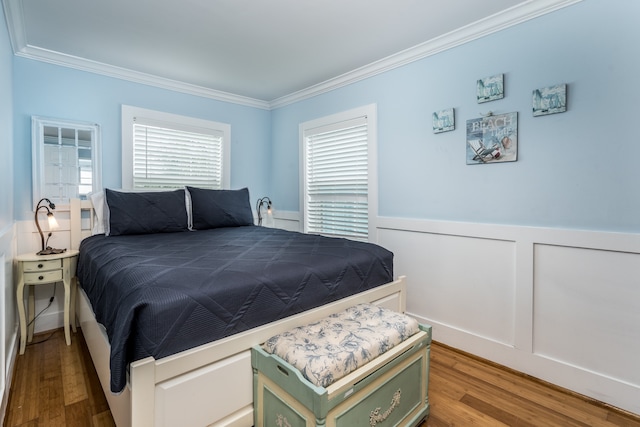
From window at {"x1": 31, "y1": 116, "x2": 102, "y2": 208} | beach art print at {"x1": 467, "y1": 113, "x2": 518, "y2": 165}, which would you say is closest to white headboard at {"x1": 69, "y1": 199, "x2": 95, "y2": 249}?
window at {"x1": 31, "y1": 116, "x2": 102, "y2": 208}

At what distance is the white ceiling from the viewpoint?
1994mm

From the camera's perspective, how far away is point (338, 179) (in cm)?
332

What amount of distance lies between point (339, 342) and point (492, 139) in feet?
5.74

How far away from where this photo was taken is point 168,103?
3283mm

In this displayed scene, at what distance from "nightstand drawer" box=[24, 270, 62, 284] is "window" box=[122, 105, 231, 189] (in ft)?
3.31

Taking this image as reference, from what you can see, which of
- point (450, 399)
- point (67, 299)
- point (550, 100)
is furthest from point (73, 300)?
point (550, 100)

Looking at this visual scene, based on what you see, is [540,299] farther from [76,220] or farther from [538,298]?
[76,220]

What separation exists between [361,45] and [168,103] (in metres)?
2.09

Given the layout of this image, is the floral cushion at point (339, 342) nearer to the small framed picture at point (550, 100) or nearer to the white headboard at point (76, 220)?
the small framed picture at point (550, 100)

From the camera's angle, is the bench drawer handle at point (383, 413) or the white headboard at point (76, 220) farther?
the white headboard at point (76, 220)

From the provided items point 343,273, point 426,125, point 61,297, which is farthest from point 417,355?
point 61,297

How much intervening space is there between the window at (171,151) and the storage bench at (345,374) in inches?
99.8

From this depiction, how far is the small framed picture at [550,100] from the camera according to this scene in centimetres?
185

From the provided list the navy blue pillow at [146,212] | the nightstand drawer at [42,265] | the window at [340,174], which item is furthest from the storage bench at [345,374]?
Answer: the nightstand drawer at [42,265]
